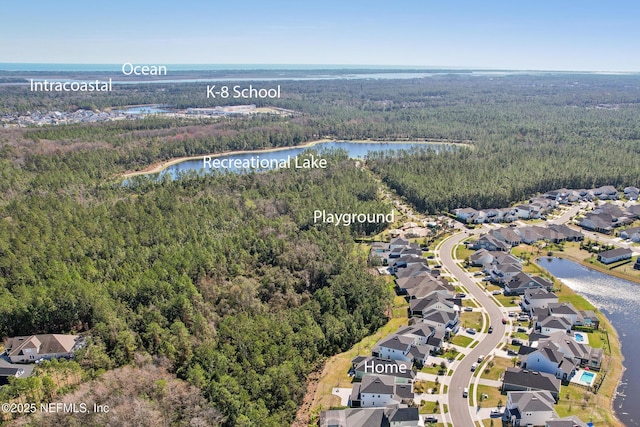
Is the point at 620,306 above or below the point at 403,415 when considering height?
below

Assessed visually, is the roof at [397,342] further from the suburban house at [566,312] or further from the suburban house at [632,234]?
the suburban house at [632,234]

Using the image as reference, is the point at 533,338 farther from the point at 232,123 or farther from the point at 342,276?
the point at 232,123

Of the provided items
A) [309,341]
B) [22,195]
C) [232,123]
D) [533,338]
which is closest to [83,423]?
[309,341]

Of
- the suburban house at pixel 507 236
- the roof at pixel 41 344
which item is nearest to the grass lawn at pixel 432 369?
the roof at pixel 41 344

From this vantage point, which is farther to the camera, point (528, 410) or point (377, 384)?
point (377, 384)

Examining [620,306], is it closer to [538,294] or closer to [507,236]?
[538,294]

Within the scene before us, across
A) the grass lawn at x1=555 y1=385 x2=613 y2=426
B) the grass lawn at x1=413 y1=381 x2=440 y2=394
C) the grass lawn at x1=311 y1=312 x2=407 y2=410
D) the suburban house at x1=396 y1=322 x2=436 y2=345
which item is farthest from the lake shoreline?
the grass lawn at x1=311 y1=312 x2=407 y2=410

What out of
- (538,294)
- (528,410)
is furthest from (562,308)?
(528,410)
